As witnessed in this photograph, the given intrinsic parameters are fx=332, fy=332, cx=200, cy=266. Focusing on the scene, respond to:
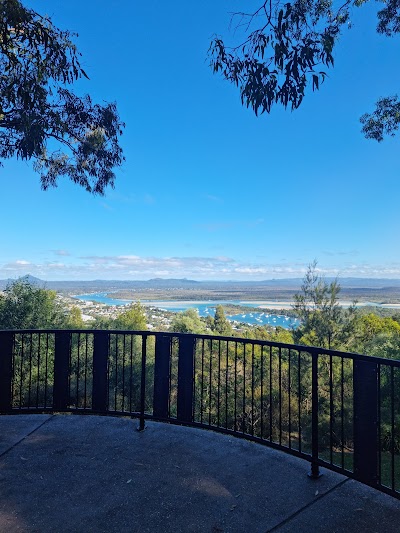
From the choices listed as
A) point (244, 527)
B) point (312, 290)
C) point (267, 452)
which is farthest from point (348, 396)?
point (244, 527)

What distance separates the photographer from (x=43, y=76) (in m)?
4.80

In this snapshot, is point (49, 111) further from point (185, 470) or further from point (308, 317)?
point (308, 317)

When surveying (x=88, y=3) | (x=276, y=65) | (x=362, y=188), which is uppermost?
(x=362, y=188)

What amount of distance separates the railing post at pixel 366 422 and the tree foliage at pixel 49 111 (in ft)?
16.9

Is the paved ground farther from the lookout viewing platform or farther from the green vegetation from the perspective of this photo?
the green vegetation

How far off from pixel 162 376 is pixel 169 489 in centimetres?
129

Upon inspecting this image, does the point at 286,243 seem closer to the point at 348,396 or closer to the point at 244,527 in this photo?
the point at 348,396

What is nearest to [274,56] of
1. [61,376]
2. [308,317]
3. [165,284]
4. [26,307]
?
[61,376]

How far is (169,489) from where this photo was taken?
2389mm

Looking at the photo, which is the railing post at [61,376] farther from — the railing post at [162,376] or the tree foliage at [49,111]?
the tree foliage at [49,111]

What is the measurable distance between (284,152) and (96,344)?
37.7 metres

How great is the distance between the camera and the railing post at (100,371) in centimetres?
379

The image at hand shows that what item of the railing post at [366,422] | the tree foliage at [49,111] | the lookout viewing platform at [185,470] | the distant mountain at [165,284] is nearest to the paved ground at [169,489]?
the lookout viewing platform at [185,470]

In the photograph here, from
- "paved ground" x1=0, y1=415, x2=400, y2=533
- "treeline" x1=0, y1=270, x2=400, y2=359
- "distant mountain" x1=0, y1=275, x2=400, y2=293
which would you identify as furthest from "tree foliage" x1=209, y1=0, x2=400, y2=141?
"distant mountain" x1=0, y1=275, x2=400, y2=293
